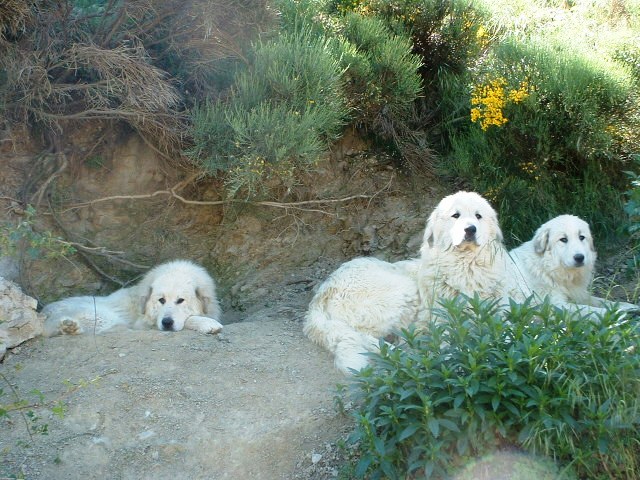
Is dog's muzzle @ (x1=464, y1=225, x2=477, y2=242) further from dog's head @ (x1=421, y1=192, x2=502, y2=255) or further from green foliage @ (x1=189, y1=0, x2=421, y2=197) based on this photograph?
green foliage @ (x1=189, y1=0, x2=421, y2=197)

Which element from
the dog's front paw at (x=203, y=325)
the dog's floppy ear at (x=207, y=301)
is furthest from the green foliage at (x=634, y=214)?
the dog's floppy ear at (x=207, y=301)

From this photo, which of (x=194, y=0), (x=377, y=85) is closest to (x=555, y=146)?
(x=377, y=85)

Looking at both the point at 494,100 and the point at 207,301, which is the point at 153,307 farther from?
the point at 494,100

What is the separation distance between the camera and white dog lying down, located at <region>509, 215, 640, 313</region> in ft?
20.2

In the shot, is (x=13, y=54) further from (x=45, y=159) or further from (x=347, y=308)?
(x=347, y=308)

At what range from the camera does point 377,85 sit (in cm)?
787

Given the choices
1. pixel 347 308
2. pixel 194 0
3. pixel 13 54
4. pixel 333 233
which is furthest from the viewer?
pixel 333 233

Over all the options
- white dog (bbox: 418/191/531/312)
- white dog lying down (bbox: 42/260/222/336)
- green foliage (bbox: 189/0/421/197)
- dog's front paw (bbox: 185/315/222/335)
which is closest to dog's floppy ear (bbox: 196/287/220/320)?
white dog lying down (bbox: 42/260/222/336)

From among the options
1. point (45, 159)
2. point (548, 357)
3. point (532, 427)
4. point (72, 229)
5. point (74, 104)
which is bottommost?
point (72, 229)

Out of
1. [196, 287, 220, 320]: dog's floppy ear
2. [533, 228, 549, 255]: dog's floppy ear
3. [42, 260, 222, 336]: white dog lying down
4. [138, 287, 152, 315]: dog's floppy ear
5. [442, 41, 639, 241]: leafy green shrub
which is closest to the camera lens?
[42, 260, 222, 336]: white dog lying down

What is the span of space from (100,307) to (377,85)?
11.6ft

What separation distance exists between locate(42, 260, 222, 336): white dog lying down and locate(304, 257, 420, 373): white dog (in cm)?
88

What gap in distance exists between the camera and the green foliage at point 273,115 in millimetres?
6785

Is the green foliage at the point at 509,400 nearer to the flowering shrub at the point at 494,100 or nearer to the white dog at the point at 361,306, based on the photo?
the white dog at the point at 361,306
